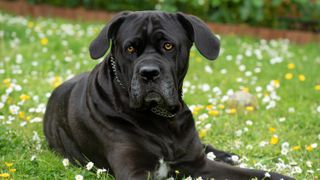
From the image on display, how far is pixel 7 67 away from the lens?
7.71m

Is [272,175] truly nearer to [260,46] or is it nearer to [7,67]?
[7,67]

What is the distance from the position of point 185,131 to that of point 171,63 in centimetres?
57

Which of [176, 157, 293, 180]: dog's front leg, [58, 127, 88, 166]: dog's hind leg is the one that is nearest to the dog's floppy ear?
[176, 157, 293, 180]: dog's front leg

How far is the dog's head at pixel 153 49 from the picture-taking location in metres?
4.05

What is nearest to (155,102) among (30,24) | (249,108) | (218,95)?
(249,108)

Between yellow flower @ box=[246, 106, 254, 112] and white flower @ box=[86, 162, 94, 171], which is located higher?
white flower @ box=[86, 162, 94, 171]

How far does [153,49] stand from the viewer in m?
4.13

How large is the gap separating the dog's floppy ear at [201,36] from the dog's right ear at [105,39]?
1.38 feet

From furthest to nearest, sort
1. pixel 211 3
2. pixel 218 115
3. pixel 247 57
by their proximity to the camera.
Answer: pixel 211 3
pixel 247 57
pixel 218 115

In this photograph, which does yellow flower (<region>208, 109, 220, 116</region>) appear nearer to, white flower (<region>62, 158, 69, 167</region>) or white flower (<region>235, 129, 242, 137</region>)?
white flower (<region>235, 129, 242, 137</region>)

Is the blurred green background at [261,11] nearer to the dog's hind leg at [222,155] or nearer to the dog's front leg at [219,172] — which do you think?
the dog's hind leg at [222,155]

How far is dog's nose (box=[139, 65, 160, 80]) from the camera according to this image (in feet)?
13.0

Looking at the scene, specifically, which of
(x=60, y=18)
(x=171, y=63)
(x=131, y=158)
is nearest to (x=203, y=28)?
(x=171, y=63)

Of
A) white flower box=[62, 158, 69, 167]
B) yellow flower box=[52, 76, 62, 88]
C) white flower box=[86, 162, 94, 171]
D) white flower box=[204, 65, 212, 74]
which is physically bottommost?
yellow flower box=[52, 76, 62, 88]
